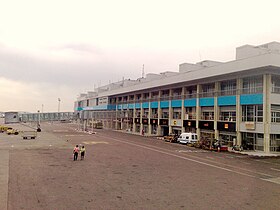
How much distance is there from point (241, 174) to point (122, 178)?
9.41 metres

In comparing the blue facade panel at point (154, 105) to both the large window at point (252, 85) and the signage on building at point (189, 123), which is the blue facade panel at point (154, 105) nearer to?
the signage on building at point (189, 123)

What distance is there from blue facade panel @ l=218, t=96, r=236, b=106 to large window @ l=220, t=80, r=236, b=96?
901 millimetres

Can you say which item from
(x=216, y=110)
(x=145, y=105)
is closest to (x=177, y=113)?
(x=216, y=110)

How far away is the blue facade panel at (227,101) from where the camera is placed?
41.3m

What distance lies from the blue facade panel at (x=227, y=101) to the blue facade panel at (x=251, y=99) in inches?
63.6

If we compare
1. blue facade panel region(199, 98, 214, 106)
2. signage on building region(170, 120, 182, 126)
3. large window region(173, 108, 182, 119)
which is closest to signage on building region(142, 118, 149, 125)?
large window region(173, 108, 182, 119)

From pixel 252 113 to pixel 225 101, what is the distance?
5315mm

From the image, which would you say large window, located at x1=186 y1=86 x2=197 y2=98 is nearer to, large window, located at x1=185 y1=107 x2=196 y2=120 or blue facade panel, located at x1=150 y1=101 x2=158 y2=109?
large window, located at x1=185 y1=107 x2=196 y2=120

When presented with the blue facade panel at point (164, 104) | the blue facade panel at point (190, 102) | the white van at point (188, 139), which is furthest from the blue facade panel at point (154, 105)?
the white van at point (188, 139)

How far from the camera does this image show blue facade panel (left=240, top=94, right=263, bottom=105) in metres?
36.8

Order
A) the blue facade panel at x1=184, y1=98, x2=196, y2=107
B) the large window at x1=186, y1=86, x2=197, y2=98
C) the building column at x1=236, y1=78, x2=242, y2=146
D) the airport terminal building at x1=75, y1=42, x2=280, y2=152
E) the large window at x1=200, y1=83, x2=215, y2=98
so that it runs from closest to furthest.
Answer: the airport terminal building at x1=75, y1=42, x2=280, y2=152 → the building column at x1=236, y1=78, x2=242, y2=146 → the large window at x1=200, y1=83, x2=215, y2=98 → the blue facade panel at x1=184, y1=98, x2=196, y2=107 → the large window at x1=186, y1=86, x2=197, y2=98

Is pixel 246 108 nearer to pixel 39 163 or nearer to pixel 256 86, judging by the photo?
pixel 256 86

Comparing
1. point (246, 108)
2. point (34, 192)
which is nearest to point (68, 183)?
point (34, 192)

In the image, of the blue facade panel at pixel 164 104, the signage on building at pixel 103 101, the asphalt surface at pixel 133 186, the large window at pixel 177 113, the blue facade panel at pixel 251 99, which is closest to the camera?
the asphalt surface at pixel 133 186
